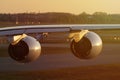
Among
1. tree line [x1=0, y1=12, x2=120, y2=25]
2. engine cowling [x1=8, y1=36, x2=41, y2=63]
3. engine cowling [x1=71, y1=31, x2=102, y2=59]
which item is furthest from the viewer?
tree line [x1=0, y1=12, x2=120, y2=25]

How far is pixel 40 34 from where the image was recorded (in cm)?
1406

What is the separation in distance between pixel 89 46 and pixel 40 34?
1.80 metres

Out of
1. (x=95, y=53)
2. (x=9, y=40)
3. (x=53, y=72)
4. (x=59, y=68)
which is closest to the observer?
(x=9, y=40)

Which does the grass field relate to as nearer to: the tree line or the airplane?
the tree line

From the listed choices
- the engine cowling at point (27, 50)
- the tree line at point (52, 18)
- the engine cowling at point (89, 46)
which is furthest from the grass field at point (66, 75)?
the engine cowling at point (27, 50)

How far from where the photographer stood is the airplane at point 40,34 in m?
12.8

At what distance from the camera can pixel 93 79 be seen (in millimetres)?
17625

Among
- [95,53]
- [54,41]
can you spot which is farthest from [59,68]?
[54,41]

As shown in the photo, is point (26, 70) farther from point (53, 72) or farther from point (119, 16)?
point (119, 16)

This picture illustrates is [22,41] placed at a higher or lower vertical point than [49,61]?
higher

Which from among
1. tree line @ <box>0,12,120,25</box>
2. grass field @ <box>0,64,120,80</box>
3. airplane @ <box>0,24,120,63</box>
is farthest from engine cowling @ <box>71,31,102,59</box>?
tree line @ <box>0,12,120,25</box>

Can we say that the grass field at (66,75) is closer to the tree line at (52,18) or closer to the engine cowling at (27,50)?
the tree line at (52,18)

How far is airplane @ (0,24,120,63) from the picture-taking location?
1275 centimetres

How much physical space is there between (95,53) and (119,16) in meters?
7.62
